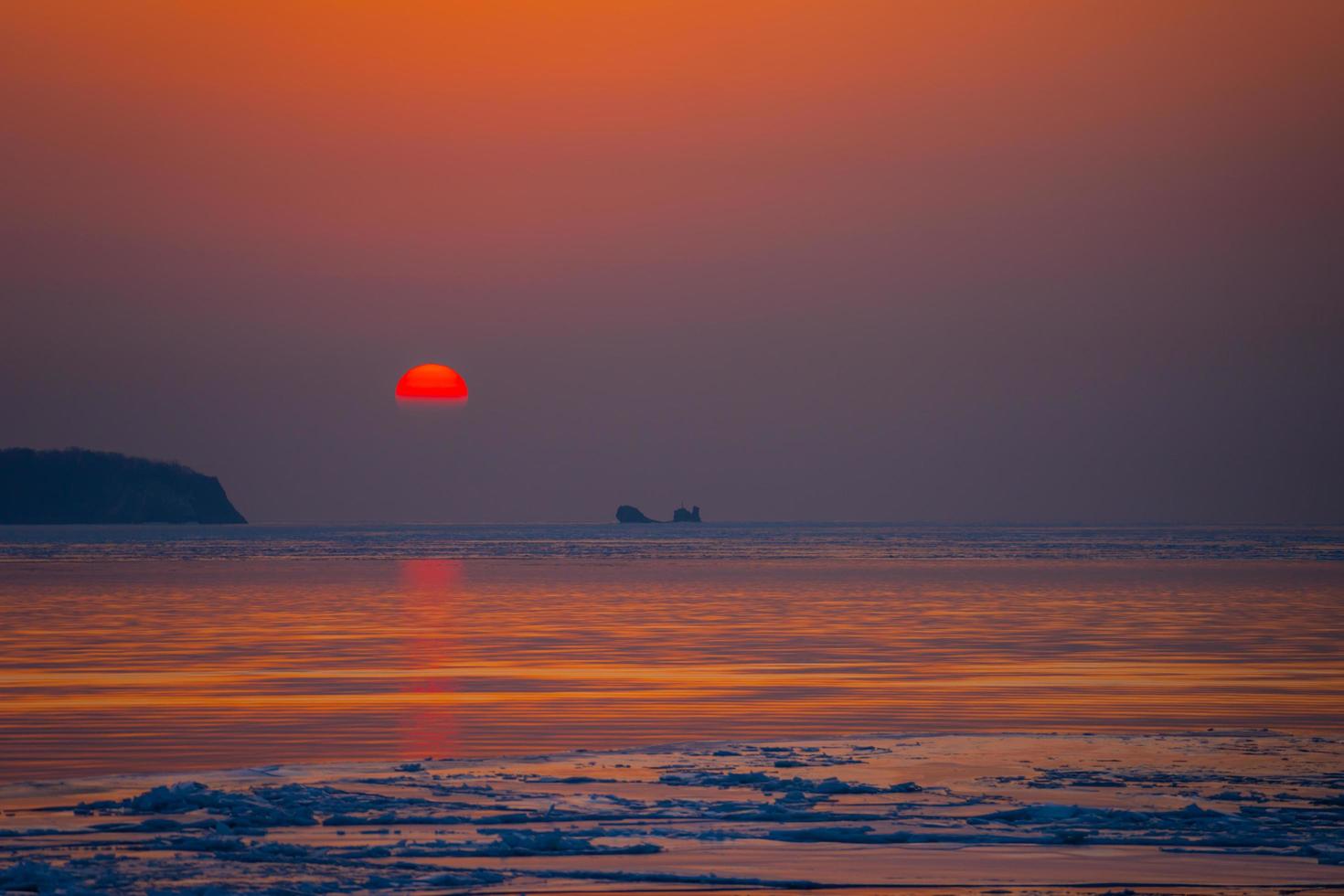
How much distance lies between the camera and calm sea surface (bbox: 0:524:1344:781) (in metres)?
17.1

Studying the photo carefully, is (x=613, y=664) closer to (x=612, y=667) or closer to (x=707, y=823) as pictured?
(x=612, y=667)

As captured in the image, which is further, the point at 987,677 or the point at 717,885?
the point at 987,677

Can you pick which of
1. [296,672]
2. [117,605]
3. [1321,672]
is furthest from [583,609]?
[1321,672]

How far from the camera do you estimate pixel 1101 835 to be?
11.4 meters

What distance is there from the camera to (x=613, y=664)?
24328mm

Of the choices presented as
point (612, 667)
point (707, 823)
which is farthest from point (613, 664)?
point (707, 823)

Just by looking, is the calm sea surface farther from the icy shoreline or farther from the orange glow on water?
the icy shoreline

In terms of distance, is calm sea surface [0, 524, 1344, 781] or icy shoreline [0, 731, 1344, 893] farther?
calm sea surface [0, 524, 1344, 781]

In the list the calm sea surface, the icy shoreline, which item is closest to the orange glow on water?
the calm sea surface

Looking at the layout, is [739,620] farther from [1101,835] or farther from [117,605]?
[1101,835]

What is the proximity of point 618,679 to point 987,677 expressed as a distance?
523 cm

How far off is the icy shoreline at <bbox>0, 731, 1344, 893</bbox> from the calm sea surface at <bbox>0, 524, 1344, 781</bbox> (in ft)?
6.38

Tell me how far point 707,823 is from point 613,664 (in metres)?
12.5

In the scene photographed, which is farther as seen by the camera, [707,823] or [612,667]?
[612,667]
